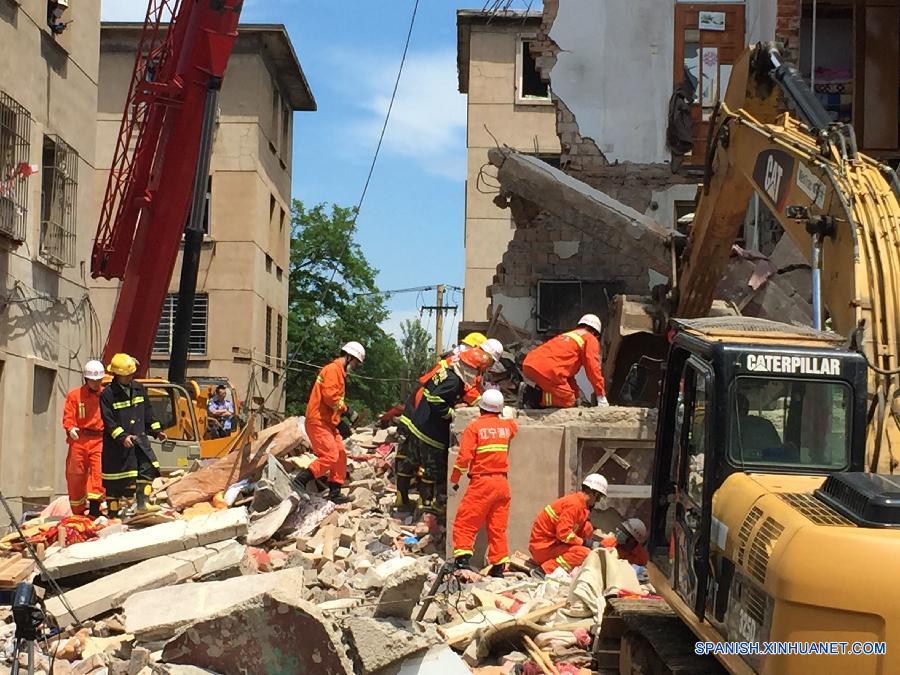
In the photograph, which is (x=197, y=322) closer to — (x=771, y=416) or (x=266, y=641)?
(x=266, y=641)

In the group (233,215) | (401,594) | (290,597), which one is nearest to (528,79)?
(233,215)

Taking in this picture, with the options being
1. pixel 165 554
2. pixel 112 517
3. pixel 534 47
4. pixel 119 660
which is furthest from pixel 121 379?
pixel 534 47

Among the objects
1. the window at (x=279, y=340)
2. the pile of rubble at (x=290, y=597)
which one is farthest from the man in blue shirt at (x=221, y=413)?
the window at (x=279, y=340)

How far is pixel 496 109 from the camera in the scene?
37.6 metres

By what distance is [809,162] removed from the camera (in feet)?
25.3

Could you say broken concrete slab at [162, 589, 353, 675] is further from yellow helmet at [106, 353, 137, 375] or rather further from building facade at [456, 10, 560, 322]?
building facade at [456, 10, 560, 322]

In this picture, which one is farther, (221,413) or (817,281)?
(221,413)

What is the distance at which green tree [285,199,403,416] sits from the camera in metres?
44.7

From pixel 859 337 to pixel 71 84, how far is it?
47.9 ft

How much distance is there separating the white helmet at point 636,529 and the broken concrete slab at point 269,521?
3.21 metres

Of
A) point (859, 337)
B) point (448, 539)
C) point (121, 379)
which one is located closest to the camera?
point (859, 337)

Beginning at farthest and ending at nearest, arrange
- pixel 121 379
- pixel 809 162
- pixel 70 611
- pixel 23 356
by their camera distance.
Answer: pixel 23 356 < pixel 121 379 < pixel 70 611 < pixel 809 162

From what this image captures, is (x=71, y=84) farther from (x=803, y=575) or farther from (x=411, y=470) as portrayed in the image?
(x=803, y=575)

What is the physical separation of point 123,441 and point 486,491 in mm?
4051
